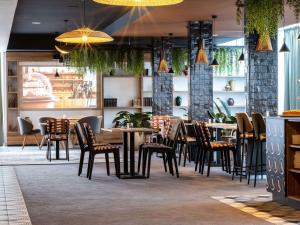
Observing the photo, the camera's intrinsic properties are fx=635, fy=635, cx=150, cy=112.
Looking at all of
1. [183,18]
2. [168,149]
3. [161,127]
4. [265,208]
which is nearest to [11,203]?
[265,208]

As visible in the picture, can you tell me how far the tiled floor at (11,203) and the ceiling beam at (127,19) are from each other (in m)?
3.81

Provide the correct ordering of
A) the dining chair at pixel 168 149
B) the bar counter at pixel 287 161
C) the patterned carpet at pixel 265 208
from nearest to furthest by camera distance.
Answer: the patterned carpet at pixel 265 208
the bar counter at pixel 287 161
the dining chair at pixel 168 149

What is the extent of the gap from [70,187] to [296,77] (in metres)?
9.37

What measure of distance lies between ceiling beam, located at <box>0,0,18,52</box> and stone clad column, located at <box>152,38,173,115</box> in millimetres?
3862

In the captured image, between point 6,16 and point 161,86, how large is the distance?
5977 mm

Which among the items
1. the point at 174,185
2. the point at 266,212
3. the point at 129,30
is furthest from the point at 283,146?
the point at 129,30

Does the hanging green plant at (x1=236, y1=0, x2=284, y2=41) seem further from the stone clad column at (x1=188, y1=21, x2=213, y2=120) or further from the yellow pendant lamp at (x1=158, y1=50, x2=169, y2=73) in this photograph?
the yellow pendant lamp at (x1=158, y1=50, x2=169, y2=73)

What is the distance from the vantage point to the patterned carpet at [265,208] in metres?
6.23

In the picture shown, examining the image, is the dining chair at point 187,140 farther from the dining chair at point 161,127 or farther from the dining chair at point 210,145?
the dining chair at point 210,145

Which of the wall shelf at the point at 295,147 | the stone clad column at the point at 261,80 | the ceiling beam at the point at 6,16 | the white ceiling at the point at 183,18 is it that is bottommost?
the wall shelf at the point at 295,147

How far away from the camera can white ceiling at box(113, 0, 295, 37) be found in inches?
438

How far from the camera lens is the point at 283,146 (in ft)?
23.3

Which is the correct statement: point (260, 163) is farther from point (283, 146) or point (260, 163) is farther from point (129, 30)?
point (129, 30)

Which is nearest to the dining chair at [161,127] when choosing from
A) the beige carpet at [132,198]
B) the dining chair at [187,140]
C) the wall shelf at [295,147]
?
the dining chair at [187,140]
